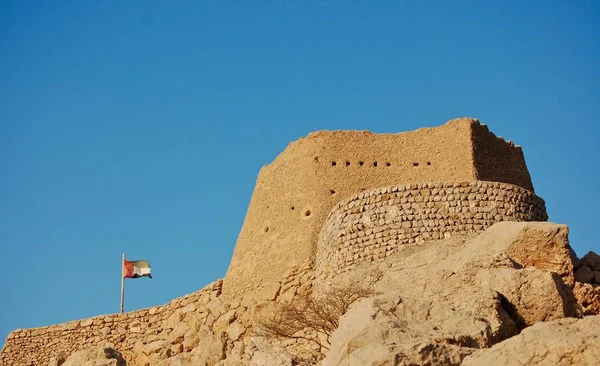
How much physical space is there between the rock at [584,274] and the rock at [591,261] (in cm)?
20

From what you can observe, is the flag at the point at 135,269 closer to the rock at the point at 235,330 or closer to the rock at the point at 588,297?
the rock at the point at 235,330

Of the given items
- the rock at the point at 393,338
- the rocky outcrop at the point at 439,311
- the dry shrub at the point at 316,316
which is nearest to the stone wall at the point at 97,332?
the rocky outcrop at the point at 439,311

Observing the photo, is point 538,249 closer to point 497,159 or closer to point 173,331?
point 497,159

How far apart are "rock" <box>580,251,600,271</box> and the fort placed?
2328 millimetres

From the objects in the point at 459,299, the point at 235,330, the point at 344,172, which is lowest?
the point at 459,299

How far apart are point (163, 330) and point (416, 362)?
14.6 metres

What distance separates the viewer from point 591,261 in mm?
13031

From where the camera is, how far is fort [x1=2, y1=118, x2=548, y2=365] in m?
15.9

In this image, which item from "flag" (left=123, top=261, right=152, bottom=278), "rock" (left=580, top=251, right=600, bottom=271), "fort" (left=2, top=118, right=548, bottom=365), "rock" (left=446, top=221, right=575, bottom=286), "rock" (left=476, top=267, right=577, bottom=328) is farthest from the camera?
"flag" (left=123, top=261, right=152, bottom=278)

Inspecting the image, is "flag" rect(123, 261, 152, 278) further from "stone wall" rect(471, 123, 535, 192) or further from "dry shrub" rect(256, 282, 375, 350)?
"stone wall" rect(471, 123, 535, 192)

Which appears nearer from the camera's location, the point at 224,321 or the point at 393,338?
the point at 393,338

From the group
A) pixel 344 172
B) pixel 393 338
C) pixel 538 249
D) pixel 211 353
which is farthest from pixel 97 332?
pixel 393 338

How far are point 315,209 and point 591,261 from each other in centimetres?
730

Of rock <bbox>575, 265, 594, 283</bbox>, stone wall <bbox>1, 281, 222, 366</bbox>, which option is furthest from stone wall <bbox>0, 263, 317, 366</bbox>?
rock <bbox>575, 265, 594, 283</bbox>
